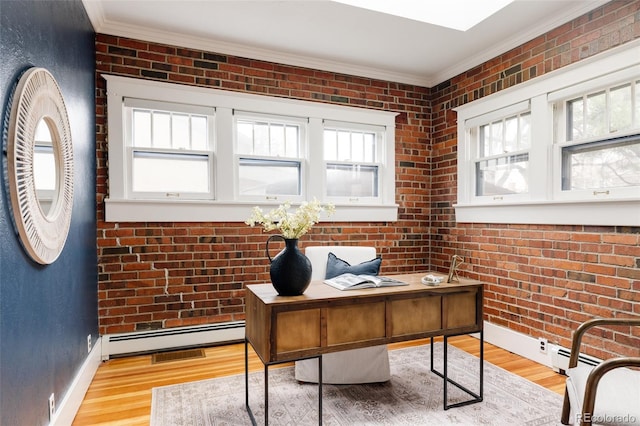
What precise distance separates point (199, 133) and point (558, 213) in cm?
320

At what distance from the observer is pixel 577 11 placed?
275 centimetres

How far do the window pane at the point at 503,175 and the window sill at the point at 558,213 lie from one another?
0.64 ft

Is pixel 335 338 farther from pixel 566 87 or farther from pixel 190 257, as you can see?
pixel 566 87

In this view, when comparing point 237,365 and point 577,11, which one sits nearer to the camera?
point 577,11

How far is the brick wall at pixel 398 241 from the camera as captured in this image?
2666mm

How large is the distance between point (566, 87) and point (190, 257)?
3.46m

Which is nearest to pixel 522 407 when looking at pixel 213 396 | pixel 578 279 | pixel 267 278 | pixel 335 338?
pixel 578 279

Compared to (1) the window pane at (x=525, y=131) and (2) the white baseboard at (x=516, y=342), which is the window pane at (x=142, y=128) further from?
(2) the white baseboard at (x=516, y=342)

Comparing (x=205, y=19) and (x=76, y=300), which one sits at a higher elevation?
(x=205, y=19)

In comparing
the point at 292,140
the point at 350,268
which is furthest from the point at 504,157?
the point at 292,140

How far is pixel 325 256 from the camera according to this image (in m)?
2.88

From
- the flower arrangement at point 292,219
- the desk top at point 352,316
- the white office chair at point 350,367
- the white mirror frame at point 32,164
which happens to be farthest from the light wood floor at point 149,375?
the flower arrangement at point 292,219

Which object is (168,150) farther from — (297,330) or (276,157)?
(297,330)

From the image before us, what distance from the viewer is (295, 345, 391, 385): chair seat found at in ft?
8.69
